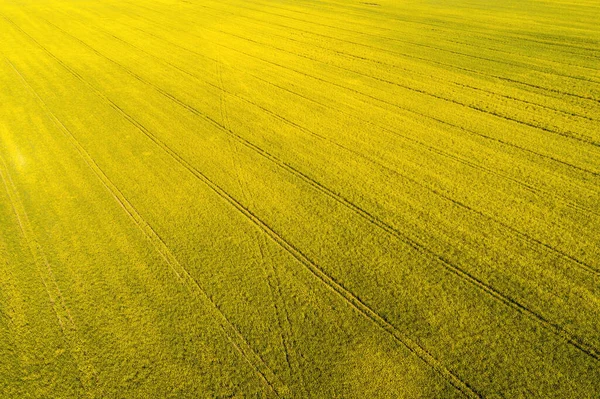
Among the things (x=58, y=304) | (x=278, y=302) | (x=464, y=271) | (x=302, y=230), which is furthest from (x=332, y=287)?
(x=58, y=304)

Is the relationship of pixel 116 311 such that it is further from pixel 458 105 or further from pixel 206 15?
pixel 206 15

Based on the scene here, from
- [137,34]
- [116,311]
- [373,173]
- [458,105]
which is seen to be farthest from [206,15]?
[116,311]

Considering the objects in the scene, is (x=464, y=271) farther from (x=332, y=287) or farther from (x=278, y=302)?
(x=278, y=302)

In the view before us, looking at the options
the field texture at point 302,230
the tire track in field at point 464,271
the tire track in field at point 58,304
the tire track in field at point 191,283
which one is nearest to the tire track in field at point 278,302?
the field texture at point 302,230

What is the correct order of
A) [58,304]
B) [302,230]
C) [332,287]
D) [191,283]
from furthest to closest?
[302,230], [191,283], [332,287], [58,304]

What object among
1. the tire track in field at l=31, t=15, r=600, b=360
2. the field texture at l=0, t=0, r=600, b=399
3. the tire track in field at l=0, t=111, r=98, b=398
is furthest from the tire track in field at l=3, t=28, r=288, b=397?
the tire track in field at l=31, t=15, r=600, b=360

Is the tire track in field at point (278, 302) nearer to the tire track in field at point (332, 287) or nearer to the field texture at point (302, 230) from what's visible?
the field texture at point (302, 230)
